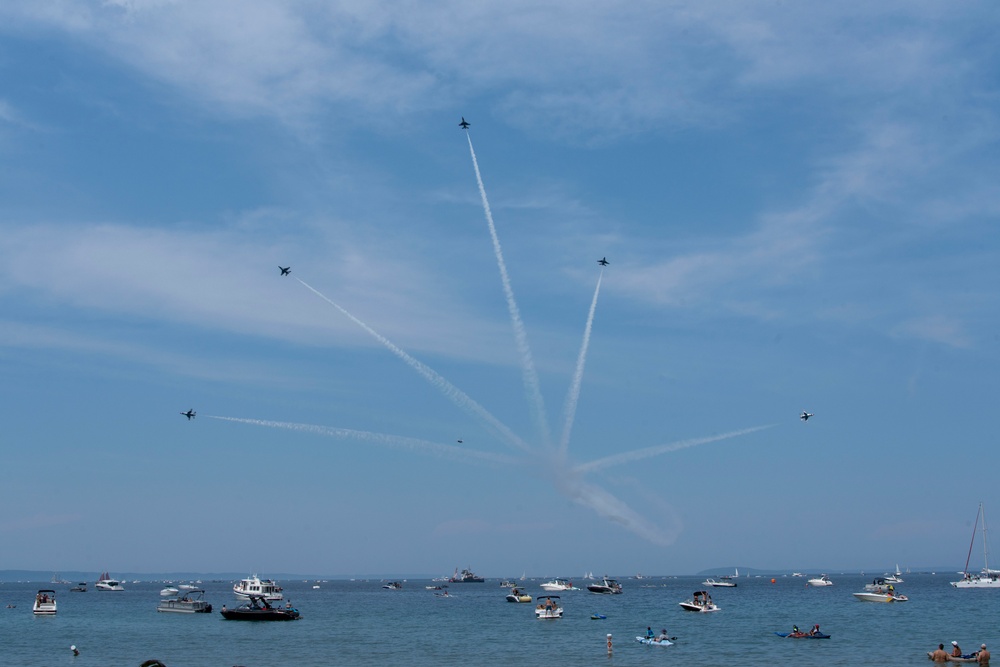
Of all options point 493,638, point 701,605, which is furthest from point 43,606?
point 701,605

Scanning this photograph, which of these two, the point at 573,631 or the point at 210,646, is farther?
the point at 573,631

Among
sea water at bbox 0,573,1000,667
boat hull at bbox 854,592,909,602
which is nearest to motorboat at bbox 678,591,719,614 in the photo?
sea water at bbox 0,573,1000,667

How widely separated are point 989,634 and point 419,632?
59551mm

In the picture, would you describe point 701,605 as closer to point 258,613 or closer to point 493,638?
point 493,638

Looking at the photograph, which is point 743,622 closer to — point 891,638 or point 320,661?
point 891,638

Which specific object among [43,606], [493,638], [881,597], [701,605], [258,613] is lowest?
[43,606]

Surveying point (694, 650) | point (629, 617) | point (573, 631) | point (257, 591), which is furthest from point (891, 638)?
point (257, 591)

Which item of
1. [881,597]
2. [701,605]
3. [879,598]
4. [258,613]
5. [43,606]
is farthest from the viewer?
[879,598]

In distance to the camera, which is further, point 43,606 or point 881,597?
point 881,597

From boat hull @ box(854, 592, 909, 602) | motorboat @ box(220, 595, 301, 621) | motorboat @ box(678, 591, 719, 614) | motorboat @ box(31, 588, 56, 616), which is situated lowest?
motorboat @ box(31, 588, 56, 616)

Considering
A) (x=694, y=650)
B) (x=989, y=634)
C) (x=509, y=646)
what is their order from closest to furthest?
(x=694, y=650) < (x=509, y=646) < (x=989, y=634)

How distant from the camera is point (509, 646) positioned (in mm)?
83750

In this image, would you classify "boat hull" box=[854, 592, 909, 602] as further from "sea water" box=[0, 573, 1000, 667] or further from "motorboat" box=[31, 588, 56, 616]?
"motorboat" box=[31, 588, 56, 616]

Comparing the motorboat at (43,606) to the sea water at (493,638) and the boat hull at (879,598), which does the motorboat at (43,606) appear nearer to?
the sea water at (493,638)
